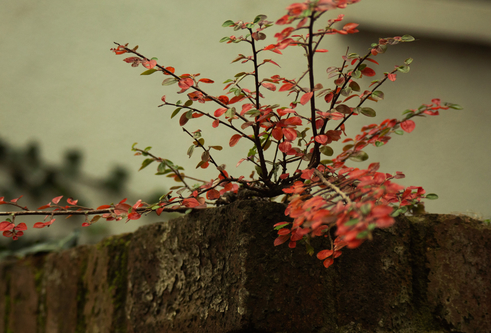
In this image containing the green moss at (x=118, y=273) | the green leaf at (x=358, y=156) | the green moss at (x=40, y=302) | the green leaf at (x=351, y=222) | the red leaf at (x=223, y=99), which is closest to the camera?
the green leaf at (x=351, y=222)

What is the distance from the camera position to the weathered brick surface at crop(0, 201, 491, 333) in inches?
34.2

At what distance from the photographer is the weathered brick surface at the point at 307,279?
868 millimetres

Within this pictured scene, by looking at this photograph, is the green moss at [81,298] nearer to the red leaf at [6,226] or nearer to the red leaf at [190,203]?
the red leaf at [6,226]

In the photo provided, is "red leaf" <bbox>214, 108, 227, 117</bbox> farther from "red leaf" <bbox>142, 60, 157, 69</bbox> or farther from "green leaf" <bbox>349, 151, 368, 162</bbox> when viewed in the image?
"green leaf" <bbox>349, 151, 368, 162</bbox>

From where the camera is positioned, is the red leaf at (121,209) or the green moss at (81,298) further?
the green moss at (81,298)

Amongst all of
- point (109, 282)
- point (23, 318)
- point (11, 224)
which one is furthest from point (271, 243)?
point (23, 318)

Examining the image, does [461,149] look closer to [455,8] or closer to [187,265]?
[455,8]

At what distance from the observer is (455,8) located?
207 centimetres

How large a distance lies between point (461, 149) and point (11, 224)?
1984 millimetres

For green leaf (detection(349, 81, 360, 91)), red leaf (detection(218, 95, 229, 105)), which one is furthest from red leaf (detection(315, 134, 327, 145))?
red leaf (detection(218, 95, 229, 105))

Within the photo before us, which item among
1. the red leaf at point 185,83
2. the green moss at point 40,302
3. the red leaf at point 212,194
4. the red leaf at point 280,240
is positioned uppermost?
the red leaf at point 185,83

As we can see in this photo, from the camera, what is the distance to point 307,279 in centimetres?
90

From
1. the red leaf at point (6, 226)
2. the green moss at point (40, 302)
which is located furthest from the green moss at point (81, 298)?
the red leaf at point (6, 226)

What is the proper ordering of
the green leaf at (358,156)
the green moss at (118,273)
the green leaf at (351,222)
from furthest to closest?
the green moss at (118,273) → the green leaf at (358,156) → the green leaf at (351,222)
